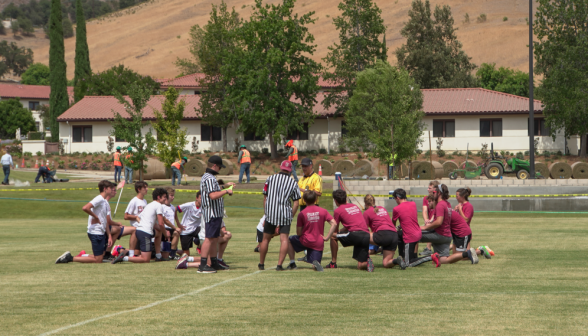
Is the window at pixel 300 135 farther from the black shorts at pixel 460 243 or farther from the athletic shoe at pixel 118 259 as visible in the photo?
the athletic shoe at pixel 118 259

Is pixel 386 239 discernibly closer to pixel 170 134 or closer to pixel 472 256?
pixel 472 256

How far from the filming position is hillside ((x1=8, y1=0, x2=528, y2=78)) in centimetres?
14025

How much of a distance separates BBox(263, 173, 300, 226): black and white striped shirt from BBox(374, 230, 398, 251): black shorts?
1756 millimetres

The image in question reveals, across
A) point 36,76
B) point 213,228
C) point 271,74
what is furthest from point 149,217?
point 36,76

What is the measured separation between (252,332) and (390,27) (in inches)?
6206

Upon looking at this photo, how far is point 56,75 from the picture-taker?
7062 cm

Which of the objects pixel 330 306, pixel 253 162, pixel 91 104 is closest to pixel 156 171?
→ pixel 253 162

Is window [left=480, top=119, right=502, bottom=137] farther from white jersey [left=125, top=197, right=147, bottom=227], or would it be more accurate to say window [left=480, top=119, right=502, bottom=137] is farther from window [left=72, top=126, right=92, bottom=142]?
white jersey [left=125, top=197, right=147, bottom=227]

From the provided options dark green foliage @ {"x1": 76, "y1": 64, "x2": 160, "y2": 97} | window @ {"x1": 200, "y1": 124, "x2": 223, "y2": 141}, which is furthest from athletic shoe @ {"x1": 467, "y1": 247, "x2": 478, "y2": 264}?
dark green foliage @ {"x1": 76, "y1": 64, "x2": 160, "y2": 97}

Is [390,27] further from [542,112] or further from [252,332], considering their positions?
[252,332]

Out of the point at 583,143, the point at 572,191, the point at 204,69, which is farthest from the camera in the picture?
the point at 204,69

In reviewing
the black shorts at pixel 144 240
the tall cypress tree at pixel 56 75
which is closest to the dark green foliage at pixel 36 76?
the tall cypress tree at pixel 56 75

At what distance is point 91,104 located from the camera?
63.8m

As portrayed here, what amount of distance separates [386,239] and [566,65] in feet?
152
